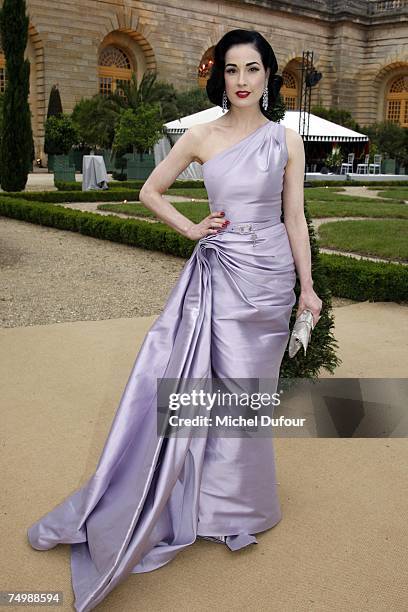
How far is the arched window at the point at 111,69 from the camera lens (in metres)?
31.6

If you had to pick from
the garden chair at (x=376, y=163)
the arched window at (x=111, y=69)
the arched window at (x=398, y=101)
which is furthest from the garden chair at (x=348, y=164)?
the arched window at (x=398, y=101)

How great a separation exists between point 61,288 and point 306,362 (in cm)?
383

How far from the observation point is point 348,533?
249cm

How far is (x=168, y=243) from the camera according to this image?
868 cm

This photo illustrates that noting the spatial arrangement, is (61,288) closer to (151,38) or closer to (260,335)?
(260,335)

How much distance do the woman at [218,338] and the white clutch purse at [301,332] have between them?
5 cm

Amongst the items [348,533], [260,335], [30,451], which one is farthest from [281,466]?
[30,451]

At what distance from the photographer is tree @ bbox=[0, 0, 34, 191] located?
16000mm

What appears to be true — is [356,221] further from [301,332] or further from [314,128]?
[314,128]

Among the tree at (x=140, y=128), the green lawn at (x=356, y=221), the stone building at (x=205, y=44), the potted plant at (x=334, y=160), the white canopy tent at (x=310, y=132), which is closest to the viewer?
the green lawn at (x=356, y=221)

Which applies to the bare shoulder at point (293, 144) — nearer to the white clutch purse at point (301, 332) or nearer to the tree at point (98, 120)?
Answer: the white clutch purse at point (301, 332)

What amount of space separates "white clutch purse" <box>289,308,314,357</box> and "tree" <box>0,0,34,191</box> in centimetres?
1542

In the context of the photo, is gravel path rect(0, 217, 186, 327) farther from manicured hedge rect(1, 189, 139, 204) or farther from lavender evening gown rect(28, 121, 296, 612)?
manicured hedge rect(1, 189, 139, 204)

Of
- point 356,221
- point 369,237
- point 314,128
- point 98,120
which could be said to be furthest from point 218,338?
point 98,120
